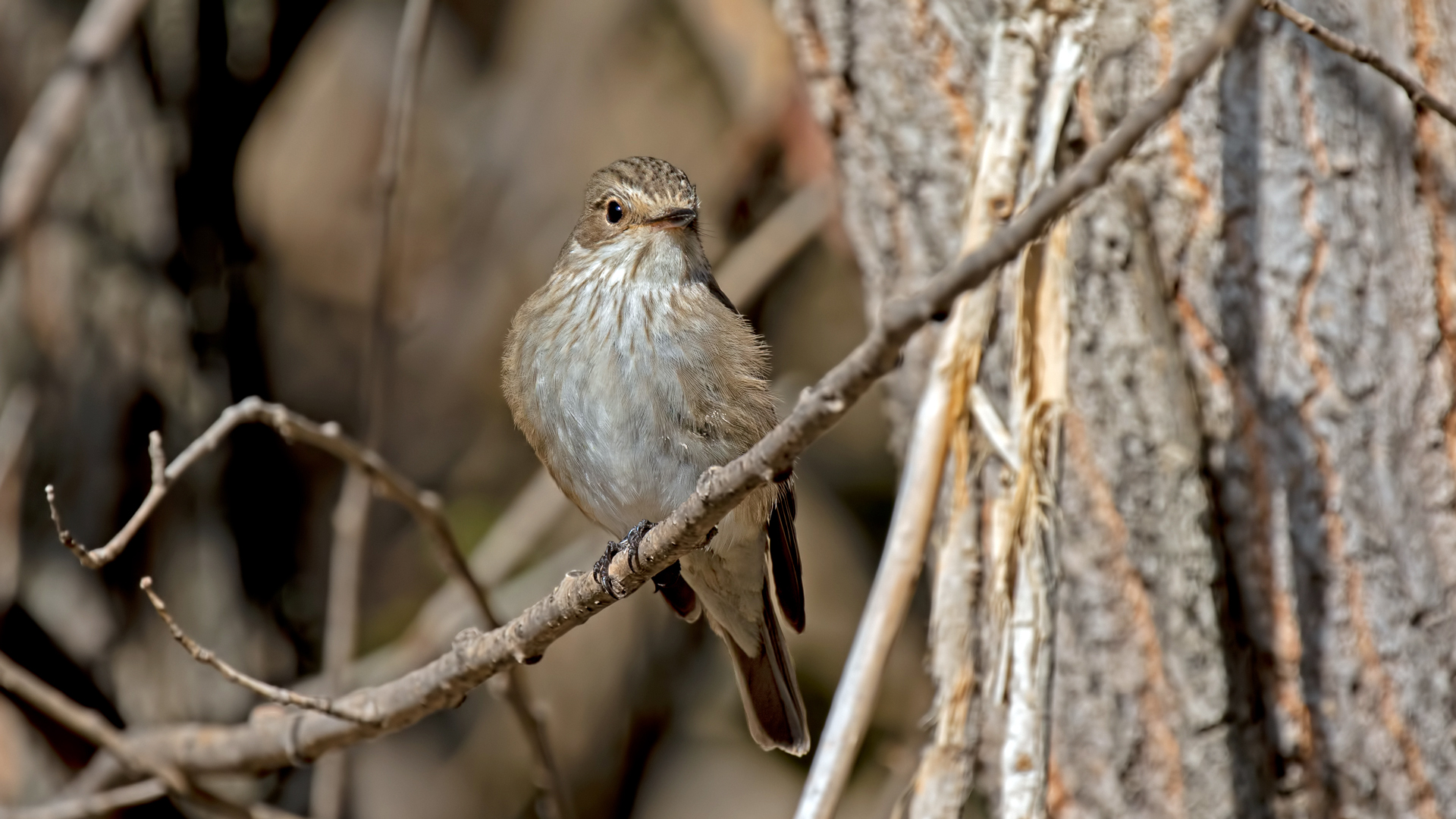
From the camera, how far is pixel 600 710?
241 inches

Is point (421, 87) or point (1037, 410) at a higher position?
point (421, 87)

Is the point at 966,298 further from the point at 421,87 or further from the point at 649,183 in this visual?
the point at 421,87

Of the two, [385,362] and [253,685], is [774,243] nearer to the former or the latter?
[385,362]

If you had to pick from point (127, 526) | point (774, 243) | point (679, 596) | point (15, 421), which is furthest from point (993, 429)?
point (15, 421)

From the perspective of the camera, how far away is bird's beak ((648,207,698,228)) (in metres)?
3.44

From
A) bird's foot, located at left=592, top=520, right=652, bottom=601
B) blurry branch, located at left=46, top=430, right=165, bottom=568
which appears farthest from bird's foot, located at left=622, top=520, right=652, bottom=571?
blurry branch, located at left=46, top=430, right=165, bottom=568

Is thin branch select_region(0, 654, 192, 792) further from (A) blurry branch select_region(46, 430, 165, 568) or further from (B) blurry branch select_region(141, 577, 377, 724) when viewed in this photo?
(A) blurry branch select_region(46, 430, 165, 568)

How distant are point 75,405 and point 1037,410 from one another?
325cm

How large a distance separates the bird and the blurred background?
1.30m

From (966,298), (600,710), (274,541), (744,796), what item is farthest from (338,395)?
(966,298)

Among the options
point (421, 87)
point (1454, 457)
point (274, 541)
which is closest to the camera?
point (1454, 457)

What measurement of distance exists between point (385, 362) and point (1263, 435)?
2.54 m

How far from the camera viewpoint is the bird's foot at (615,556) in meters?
2.68

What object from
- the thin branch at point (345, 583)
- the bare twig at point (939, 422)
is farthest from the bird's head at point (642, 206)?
the thin branch at point (345, 583)
